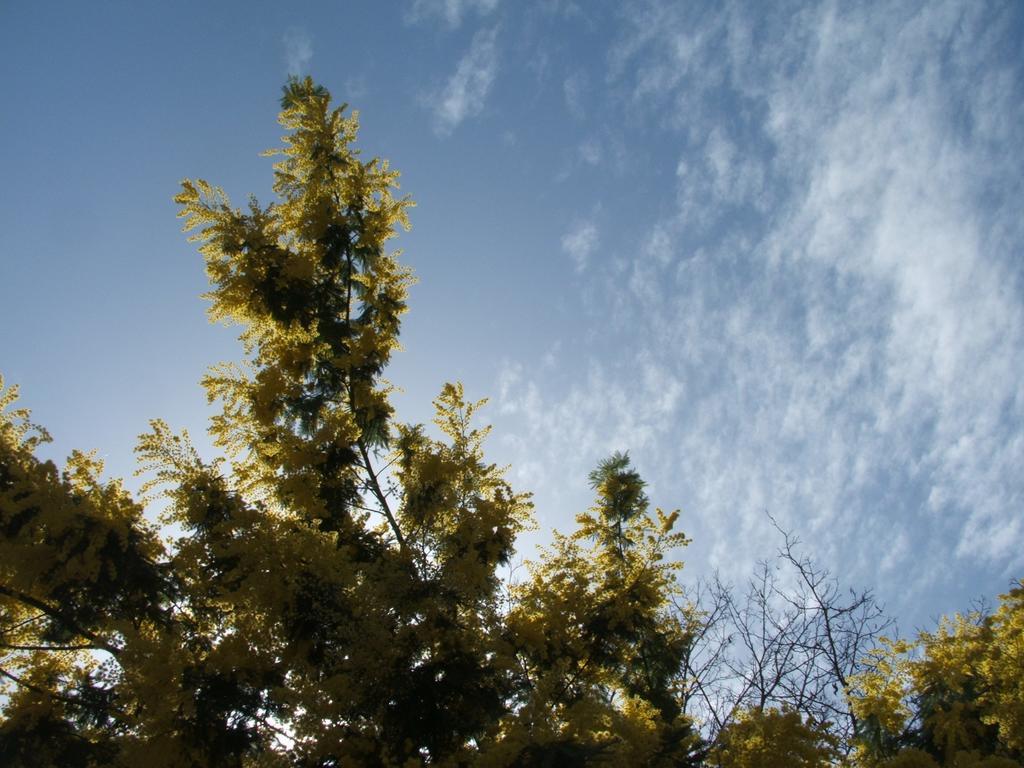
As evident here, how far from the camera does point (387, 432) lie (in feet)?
30.6

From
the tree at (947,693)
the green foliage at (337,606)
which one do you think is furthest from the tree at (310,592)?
the tree at (947,693)

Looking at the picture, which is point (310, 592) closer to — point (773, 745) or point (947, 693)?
point (773, 745)

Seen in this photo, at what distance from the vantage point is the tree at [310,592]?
5.33 m

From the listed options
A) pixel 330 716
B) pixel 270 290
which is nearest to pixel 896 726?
pixel 330 716

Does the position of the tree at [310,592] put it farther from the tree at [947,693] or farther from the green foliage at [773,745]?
the tree at [947,693]

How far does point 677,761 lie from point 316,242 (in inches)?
327

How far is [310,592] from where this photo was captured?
6.14 meters

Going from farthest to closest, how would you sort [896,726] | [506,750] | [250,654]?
[896,726] → [250,654] → [506,750]

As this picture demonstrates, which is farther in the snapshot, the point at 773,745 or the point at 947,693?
the point at 947,693

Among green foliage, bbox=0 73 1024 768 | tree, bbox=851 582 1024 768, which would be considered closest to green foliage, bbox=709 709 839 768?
green foliage, bbox=0 73 1024 768

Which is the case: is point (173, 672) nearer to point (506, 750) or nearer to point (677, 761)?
point (506, 750)

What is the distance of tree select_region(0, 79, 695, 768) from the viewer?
17.5 ft

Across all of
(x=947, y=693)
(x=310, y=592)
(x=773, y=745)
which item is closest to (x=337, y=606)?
(x=310, y=592)

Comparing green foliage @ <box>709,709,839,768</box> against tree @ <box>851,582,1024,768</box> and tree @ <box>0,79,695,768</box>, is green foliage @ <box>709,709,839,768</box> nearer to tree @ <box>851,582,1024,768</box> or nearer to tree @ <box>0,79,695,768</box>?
tree @ <box>0,79,695,768</box>
